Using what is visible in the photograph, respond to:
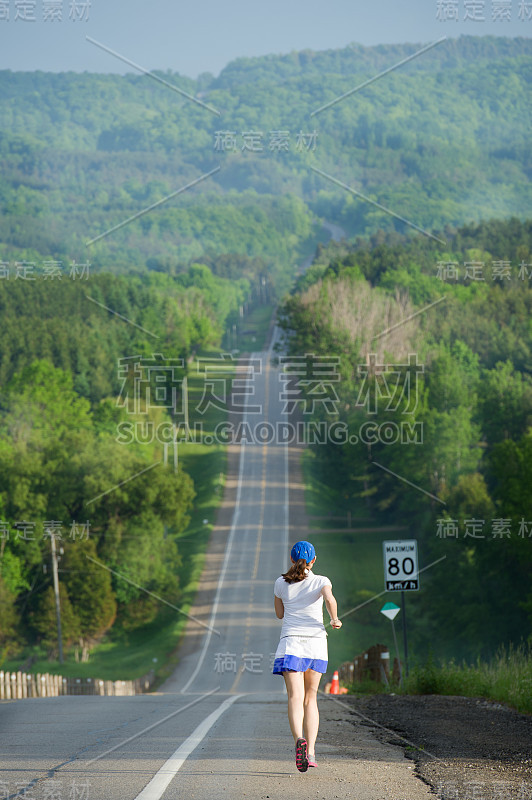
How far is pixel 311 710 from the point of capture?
871 centimetres

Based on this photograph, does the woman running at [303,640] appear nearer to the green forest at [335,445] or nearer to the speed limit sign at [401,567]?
the speed limit sign at [401,567]

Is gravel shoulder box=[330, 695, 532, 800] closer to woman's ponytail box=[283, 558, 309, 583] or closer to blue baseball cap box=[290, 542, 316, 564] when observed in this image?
woman's ponytail box=[283, 558, 309, 583]

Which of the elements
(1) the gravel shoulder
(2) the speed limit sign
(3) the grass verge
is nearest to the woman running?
(1) the gravel shoulder

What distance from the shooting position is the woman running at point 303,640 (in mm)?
8656

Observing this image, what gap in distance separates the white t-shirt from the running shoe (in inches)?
37.1

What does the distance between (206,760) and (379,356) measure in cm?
8640

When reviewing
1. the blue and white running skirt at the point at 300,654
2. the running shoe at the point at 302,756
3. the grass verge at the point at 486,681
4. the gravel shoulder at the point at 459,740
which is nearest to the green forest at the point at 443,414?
the grass verge at the point at 486,681

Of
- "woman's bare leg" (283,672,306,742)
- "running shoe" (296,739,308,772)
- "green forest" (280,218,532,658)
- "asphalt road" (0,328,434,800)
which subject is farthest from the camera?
"green forest" (280,218,532,658)

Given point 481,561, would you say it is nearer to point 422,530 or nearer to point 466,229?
point 422,530

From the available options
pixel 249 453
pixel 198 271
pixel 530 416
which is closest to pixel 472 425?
pixel 530 416

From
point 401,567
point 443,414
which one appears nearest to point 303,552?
point 401,567

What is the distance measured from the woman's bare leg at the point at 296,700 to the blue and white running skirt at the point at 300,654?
0.07 m

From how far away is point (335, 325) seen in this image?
3834 inches

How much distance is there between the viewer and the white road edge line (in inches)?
297
